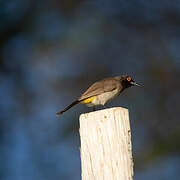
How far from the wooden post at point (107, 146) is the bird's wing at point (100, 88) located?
165 cm

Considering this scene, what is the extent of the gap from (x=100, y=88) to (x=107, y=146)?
190cm

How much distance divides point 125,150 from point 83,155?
27 centimetres

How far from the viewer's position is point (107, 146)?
203 cm

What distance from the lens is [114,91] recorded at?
4086 millimetres

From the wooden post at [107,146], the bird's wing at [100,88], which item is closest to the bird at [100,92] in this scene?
the bird's wing at [100,88]

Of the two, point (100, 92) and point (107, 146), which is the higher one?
point (100, 92)

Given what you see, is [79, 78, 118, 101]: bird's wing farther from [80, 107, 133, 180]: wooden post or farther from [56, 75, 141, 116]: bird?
[80, 107, 133, 180]: wooden post

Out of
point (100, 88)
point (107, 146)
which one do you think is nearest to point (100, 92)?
point (100, 88)

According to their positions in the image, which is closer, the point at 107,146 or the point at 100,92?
the point at 107,146

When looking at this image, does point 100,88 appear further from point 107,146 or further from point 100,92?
point 107,146

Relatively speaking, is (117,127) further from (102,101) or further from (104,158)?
(102,101)

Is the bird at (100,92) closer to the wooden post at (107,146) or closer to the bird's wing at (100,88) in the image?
the bird's wing at (100,88)

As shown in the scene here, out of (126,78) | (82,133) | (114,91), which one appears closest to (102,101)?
(114,91)

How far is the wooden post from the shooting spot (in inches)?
78.2
